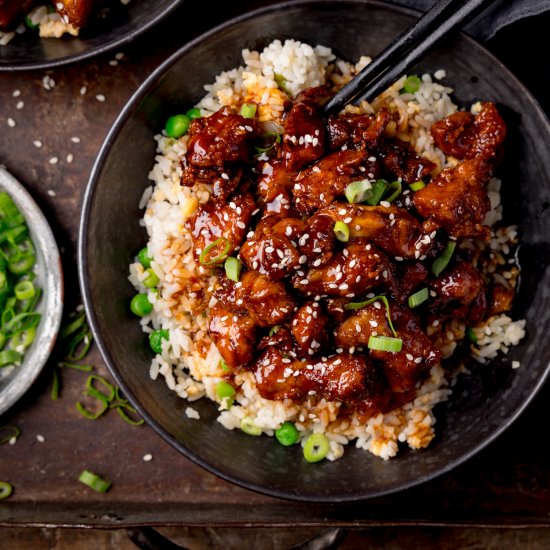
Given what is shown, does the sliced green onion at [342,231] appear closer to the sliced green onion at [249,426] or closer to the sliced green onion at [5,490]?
the sliced green onion at [249,426]

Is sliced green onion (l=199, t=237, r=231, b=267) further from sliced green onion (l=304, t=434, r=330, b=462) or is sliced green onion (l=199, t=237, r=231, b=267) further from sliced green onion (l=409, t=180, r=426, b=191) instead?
sliced green onion (l=304, t=434, r=330, b=462)

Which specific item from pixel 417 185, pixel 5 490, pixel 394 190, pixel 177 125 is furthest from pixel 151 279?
pixel 5 490

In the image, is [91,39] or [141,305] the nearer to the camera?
[141,305]

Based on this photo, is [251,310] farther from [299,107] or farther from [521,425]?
[521,425]

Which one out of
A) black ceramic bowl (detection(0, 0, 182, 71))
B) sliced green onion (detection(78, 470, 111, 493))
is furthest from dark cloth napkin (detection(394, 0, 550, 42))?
sliced green onion (detection(78, 470, 111, 493))

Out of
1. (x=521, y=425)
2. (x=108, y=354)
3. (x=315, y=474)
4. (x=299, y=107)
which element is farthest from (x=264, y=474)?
(x=299, y=107)

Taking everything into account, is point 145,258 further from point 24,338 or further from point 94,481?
point 94,481

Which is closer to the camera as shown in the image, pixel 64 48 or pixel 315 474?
pixel 315 474
